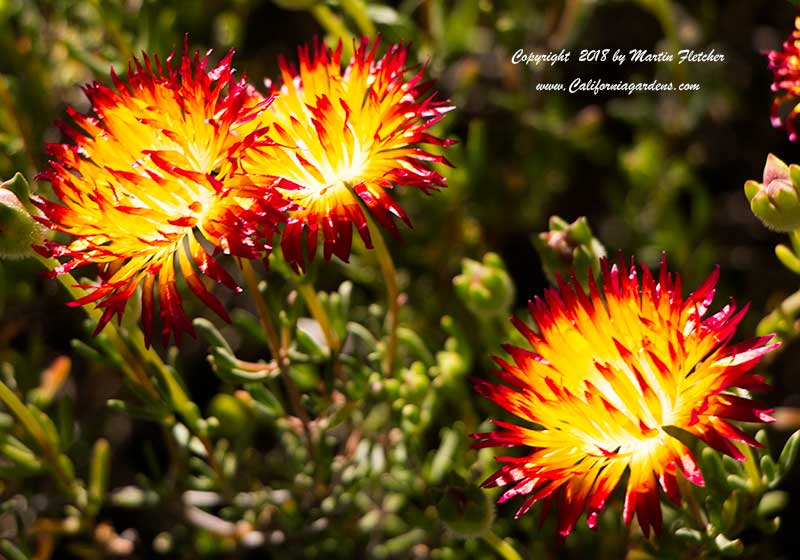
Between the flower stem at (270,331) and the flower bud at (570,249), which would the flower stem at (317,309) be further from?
the flower bud at (570,249)

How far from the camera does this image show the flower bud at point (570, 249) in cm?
Result: 170

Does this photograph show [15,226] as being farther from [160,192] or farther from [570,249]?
[570,249]

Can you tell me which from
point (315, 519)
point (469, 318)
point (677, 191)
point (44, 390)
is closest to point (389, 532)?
point (315, 519)

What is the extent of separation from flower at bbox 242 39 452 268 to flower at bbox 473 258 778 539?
0.96 feet

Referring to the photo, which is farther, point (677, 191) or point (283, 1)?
point (677, 191)

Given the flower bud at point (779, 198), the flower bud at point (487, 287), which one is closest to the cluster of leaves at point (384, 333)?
the flower bud at point (487, 287)

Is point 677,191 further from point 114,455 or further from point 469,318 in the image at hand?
point 114,455

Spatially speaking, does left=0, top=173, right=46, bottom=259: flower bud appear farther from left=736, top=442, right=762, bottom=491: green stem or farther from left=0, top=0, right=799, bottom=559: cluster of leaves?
left=736, top=442, right=762, bottom=491: green stem

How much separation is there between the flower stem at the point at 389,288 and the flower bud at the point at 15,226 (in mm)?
549

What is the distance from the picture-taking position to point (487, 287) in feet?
6.22

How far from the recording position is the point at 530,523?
6.36 feet

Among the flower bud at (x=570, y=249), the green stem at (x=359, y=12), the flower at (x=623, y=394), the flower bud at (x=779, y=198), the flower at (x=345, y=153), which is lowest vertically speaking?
the flower at (x=623, y=394)

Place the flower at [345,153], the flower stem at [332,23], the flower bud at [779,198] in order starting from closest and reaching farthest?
the flower at [345,153] → the flower bud at [779,198] → the flower stem at [332,23]

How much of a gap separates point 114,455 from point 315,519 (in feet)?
2.70
